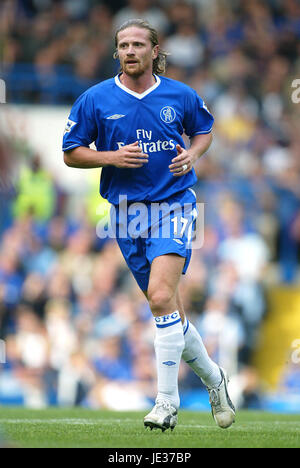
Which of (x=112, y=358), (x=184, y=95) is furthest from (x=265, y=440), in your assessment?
(x=112, y=358)

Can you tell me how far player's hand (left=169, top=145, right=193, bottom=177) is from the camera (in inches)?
237

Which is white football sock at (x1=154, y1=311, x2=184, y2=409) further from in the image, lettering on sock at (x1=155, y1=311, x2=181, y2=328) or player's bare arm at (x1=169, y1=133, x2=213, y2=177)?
player's bare arm at (x1=169, y1=133, x2=213, y2=177)

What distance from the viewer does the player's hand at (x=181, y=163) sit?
601 centimetres

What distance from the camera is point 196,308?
11859 mm

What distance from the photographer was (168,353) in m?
5.88

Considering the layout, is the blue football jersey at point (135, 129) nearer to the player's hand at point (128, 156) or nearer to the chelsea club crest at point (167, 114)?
the chelsea club crest at point (167, 114)

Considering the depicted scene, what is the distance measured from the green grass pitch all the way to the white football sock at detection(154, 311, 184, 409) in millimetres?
255

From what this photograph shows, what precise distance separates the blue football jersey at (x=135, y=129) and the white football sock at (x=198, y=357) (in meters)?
0.92

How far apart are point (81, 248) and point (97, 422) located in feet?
19.2

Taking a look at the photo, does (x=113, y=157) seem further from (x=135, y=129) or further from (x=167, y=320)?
(x=167, y=320)

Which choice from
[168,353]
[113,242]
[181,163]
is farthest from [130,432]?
[113,242]

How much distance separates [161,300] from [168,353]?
0.33 m

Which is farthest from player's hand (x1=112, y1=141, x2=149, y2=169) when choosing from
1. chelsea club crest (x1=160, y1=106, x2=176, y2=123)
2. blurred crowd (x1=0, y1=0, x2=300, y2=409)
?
blurred crowd (x1=0, y1=0, x2=300, y2=409)
